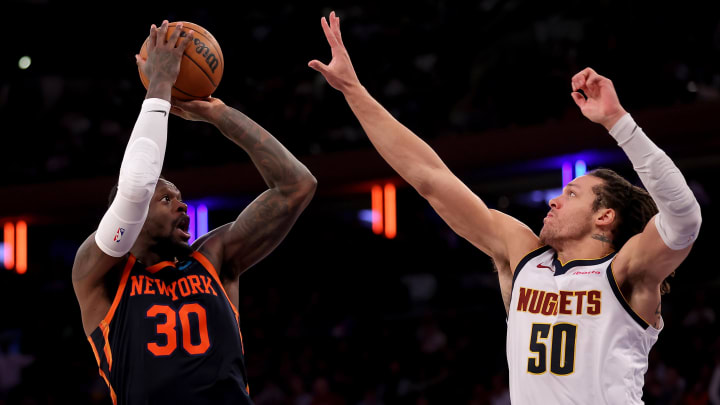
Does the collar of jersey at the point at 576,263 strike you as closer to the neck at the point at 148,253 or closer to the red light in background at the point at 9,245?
the neck at the point at 148,253

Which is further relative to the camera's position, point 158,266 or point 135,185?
point 158,266

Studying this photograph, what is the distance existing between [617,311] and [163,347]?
5.34ft

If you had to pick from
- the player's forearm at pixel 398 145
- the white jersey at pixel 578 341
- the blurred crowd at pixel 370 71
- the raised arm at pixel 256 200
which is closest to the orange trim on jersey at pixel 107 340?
the raised arm at pixel 256 200

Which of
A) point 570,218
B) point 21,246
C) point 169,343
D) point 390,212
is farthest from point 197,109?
point 21,246

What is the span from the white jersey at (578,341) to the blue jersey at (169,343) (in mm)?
1031

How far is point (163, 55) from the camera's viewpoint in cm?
327

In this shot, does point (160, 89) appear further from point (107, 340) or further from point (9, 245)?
point (9, 245)

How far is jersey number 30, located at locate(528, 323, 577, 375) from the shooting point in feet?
9.92

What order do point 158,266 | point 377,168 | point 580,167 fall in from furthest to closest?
point 377,168
point 580,167
point 158,266

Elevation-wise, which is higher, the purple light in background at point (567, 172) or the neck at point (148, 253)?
the purple light in background at point (567, 172)

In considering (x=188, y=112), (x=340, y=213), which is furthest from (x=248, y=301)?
(x=188, y=112)

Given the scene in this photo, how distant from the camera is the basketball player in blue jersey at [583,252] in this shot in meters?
2.90

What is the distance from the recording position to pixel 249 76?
11.9 metres

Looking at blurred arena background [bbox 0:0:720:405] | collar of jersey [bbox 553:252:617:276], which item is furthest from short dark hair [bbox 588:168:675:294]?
blurred arena background [bbox 0:0:720:405]
